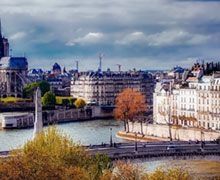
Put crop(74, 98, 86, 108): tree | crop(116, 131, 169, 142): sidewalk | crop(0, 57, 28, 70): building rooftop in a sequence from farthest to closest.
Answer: crop(0, 57, 28, 70): building rooftop < crop(74, 98, 86, 108): tree < crop(116, 131, 169, 142): sidewalk

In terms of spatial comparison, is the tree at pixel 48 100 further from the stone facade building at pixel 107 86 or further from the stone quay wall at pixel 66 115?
the stone facade building at pixel 107 86

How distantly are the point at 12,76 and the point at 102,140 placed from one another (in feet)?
160

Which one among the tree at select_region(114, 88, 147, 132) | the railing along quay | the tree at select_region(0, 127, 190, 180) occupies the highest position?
the tree at select_region(114, 88, 147, 132)

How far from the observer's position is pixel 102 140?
53438mm

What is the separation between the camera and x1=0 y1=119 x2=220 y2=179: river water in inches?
1452

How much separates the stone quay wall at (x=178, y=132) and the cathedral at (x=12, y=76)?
131 feet

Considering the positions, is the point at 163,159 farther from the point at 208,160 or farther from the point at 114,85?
the point at 114,85

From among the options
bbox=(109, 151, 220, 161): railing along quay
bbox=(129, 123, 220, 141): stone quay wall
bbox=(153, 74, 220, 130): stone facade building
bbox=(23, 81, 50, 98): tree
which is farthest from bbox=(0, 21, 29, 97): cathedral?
bbox=(109, 151, 220, 161): railing along quay

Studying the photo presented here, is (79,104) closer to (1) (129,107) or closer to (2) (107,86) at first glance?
(2) (107,86)

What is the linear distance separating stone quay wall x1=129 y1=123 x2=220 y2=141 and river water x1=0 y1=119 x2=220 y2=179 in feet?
7.10

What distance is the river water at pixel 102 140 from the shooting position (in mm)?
36875

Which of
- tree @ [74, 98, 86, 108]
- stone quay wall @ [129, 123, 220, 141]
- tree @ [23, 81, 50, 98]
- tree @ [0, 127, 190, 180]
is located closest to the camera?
tree @ [0, 127, 190, 180]

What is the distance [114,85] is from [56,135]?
65.5 meters

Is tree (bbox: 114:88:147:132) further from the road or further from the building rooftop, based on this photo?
the building rooftop
